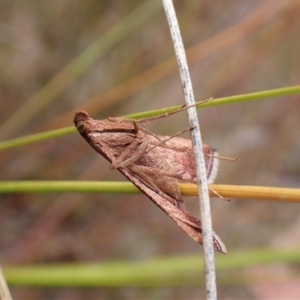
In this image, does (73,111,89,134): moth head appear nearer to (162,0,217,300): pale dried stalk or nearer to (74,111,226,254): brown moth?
(74,111,226,254): brown moth

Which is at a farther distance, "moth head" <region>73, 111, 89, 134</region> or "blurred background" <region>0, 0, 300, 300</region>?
"blurred background" <region>0, 0, 300, 300</region>

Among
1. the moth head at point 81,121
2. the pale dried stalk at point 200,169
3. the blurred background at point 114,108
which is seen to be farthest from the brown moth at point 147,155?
the blurred background at point 114,108

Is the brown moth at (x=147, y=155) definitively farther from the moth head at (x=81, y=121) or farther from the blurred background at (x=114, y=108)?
the blurred background at (x=114, y=108)

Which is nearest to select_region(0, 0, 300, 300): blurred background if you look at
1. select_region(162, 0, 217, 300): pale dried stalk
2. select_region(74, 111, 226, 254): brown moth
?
select_region(74, 111, 226, 254): brown moth

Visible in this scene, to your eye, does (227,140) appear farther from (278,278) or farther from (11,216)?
(11,216)

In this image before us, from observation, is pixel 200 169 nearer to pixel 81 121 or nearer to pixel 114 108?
pixel 81 121

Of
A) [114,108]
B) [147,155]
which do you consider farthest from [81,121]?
[114,108]
